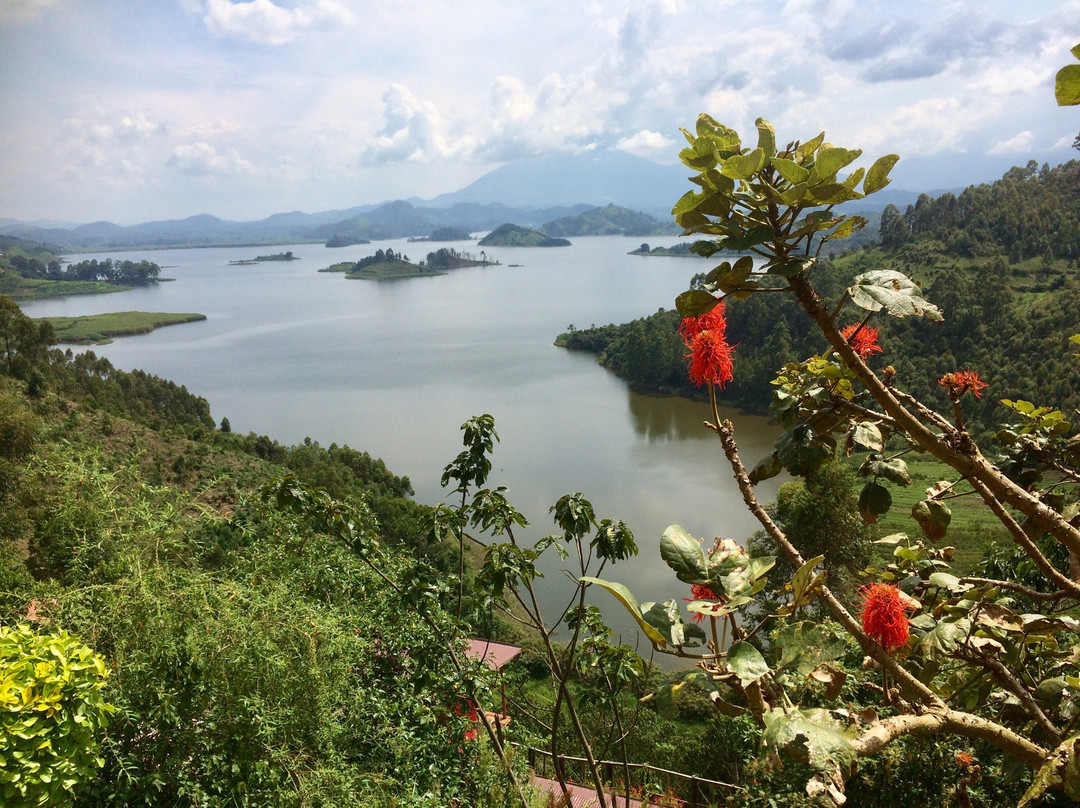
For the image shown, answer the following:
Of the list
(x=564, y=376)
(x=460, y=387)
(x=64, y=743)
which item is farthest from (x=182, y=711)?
(x=564, y=376)

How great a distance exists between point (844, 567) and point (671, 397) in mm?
17204

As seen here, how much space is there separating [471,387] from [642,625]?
26454mm

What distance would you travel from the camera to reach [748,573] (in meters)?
0.68

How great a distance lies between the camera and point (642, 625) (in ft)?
2.10

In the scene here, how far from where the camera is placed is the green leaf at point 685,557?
0.65 metres

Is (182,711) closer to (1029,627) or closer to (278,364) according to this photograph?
(1029,627)

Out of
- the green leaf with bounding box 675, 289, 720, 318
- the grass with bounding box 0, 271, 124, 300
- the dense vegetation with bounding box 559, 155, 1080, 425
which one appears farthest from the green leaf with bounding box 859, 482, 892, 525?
the grass with bounding box 0, 271, 124, 300

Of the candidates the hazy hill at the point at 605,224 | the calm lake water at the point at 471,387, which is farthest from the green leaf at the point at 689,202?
the hazy hill at the point at 605,224

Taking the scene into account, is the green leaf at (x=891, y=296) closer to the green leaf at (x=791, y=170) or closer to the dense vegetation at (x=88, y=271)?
the green leaf at (x=791, y=170)

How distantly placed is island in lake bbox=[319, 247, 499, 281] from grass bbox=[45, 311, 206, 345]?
86.0 feet

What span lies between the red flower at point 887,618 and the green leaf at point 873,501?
4.3 inches

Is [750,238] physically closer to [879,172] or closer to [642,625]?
[879,172]

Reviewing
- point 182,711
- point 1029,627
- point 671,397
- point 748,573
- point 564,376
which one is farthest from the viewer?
point 564,376

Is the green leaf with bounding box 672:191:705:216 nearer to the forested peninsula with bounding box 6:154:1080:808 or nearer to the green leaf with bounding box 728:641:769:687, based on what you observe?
the forested peninsula with bounding box 6:154:1080:808
